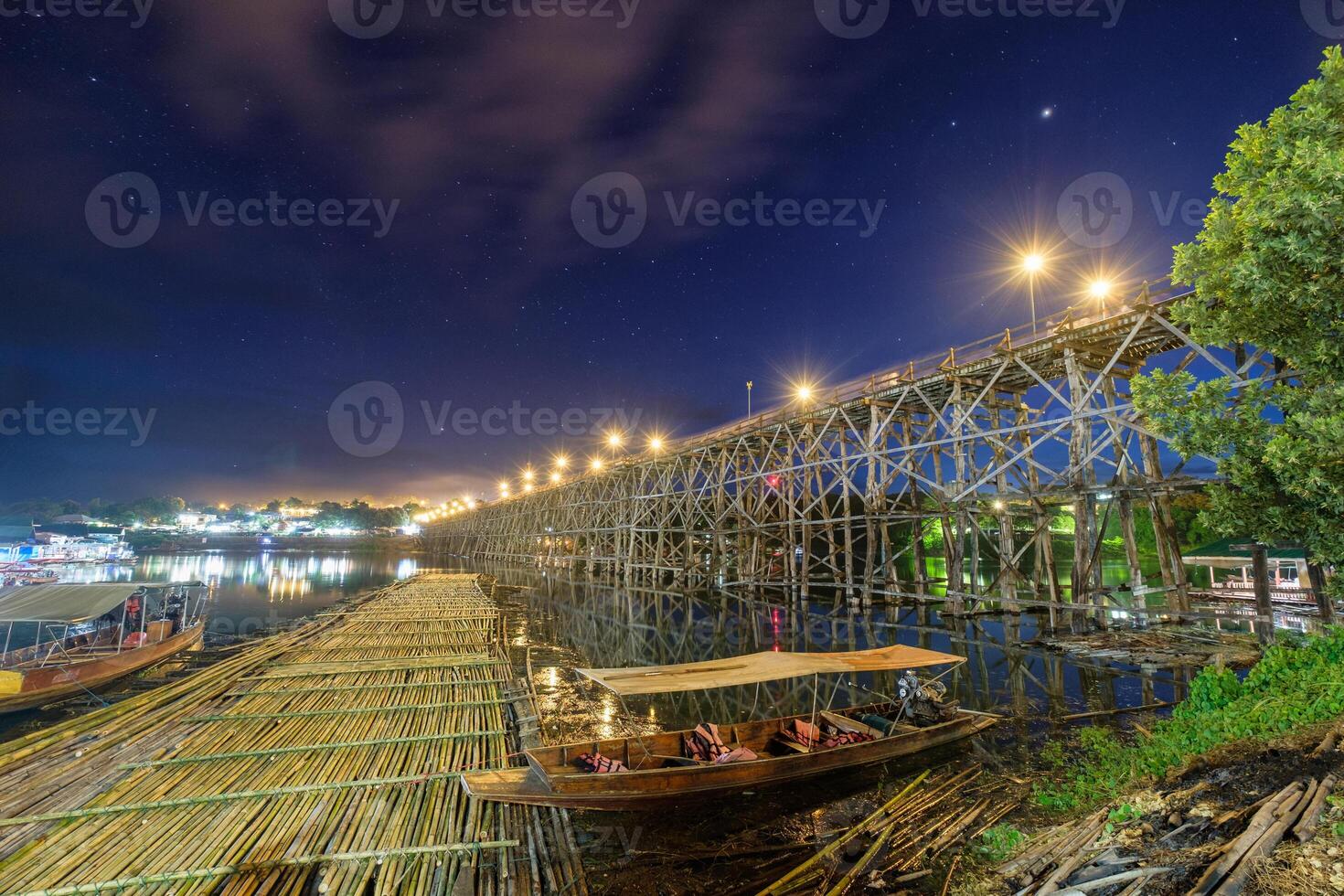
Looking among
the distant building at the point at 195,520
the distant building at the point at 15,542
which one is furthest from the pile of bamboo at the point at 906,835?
the distant building at the point at 195,520

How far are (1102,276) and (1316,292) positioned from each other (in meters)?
13.1

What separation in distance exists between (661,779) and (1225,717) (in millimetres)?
8166

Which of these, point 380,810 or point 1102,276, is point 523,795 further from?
point 1102,276

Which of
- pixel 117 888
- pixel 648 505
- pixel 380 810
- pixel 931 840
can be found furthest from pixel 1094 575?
pixel 648 505

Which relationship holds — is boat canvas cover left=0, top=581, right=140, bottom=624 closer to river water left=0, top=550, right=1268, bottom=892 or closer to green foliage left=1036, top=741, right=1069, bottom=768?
river water left=0, top=550, right=1268, bottom=892

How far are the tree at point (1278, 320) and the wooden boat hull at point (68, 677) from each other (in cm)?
2446

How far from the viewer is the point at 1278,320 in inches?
279

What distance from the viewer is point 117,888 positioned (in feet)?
16.5

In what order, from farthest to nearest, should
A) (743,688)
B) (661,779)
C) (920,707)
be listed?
(743,688), (920,707), (661,779)

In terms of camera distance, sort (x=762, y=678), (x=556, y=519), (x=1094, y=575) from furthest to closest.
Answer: (x=556, y=519) → (x=1094, y=575) → (x=762, y=678)

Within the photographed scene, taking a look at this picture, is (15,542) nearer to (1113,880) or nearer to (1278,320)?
(1113,880)

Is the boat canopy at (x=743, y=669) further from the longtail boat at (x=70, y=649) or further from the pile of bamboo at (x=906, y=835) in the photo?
the longtail boat at (x=70, y=649)

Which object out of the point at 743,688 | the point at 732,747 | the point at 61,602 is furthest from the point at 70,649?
the point at 732,747

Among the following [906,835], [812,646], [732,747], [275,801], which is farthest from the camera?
[812,646]
